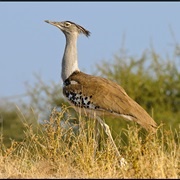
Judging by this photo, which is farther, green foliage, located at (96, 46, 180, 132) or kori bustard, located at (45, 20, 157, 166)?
green foliage, located at (96, 46, 180, 132)

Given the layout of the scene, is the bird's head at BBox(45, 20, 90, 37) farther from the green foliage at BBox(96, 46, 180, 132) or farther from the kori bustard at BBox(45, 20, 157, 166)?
the green foliage at BBox(96, 46, 180, 132)

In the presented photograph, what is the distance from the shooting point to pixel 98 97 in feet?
25.3

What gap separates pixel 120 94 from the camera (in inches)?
304

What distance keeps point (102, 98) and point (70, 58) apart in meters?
0.94

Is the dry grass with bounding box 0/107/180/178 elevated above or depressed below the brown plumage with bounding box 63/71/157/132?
below

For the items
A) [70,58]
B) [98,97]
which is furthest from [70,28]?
[98,97]

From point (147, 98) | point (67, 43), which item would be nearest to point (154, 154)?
point (67, 43)

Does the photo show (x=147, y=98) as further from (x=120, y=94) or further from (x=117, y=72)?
(x=120, y=94)

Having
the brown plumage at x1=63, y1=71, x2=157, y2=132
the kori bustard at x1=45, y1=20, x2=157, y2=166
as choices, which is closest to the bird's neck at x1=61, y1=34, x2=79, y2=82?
the kori bustard at x1=45, y1=20, x2=157, y2=166

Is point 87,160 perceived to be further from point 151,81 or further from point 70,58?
point 151,81

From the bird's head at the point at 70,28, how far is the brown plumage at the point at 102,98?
723 millimetres

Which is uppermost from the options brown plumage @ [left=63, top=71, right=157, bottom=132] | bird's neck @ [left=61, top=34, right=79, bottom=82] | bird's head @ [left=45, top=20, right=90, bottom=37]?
bird's head @ [left=45, top=20, right=90, bottom=37]

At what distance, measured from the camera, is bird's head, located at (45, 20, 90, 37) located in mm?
8656

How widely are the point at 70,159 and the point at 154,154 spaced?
0.77 metres
